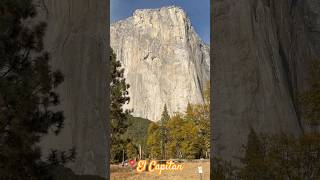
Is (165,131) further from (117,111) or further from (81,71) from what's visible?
(81,71)

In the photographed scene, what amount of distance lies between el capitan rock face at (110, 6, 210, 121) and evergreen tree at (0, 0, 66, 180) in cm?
12323

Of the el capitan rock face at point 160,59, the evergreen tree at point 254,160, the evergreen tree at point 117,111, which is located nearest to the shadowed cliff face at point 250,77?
the evergreen tree at point 254,160

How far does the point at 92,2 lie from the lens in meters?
18.1

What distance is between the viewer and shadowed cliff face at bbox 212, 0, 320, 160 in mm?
16438

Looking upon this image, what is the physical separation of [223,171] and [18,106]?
409 inches

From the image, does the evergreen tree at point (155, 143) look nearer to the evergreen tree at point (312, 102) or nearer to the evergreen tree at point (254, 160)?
the evergreen tree at point (312, 102)

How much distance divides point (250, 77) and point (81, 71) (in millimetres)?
5909

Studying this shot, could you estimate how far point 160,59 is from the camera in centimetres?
14488

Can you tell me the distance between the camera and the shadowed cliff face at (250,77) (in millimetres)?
16438

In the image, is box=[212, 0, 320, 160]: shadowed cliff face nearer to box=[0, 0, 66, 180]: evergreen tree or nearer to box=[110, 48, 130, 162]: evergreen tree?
box=[0, 0, 66, 180]: evergreen tree

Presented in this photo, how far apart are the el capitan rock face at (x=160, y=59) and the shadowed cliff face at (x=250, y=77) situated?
11338 cm

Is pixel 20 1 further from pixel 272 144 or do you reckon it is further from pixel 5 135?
pixel 272 144

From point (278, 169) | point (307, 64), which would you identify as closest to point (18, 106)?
point (278, 169)

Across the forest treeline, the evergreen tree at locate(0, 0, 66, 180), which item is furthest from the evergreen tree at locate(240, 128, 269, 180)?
the forest treeline
